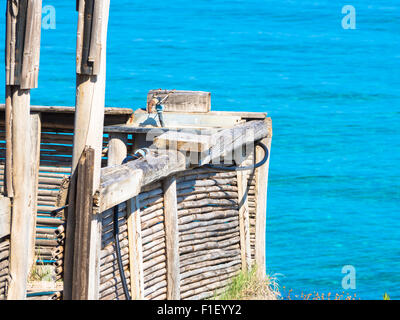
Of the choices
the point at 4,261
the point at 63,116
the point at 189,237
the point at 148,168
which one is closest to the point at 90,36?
the point at 148,168

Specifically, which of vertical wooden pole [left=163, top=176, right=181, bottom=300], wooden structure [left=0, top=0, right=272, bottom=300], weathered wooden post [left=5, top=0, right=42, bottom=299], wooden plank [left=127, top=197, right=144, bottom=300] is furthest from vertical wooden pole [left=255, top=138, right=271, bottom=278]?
weathered wooden post [left=5, top=0, right=42, bottom=299]

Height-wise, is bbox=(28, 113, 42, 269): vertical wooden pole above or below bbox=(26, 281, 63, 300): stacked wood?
above

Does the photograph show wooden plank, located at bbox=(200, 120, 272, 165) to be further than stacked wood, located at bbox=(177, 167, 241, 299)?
No

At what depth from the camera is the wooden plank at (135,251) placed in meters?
5.86

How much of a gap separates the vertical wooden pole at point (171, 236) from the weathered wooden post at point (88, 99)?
167 cm

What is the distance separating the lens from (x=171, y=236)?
655cm

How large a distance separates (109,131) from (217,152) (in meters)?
1.31

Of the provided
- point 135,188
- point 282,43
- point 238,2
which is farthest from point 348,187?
point 135,188

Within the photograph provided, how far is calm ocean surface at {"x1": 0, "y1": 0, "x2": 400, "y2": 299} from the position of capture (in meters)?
15.6

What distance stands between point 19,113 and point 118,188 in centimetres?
86

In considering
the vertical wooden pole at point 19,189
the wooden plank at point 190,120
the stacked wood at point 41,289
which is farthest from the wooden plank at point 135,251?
the wooden plank at point 190,120

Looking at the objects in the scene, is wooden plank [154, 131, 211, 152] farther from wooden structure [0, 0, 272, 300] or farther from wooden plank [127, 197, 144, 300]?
wooden plank [127, 197, 144, 300]

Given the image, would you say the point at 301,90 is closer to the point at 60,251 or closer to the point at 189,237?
the point at 189,237
